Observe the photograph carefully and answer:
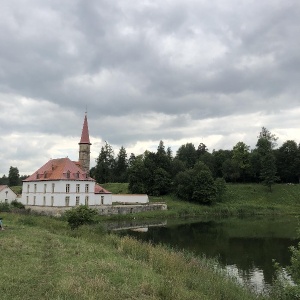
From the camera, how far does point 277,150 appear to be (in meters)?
88.2

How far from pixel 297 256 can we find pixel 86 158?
51516 millimetres

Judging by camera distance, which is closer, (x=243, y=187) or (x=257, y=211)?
(x=257, y=211)

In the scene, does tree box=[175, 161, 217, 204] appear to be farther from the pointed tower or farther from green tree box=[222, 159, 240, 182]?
the pointed tower

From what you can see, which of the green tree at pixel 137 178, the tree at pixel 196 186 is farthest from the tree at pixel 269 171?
the green tree at pixel 137 178

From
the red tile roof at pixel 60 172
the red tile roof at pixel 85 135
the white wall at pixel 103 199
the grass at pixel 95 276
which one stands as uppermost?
the red tile roof at pixel 85 135

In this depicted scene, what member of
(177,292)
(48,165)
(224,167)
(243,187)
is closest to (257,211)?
(243,187)

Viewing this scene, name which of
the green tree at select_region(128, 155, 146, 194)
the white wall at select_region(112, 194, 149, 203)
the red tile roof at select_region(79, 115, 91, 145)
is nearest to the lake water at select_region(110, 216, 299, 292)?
the white wall at select_region(112, 194, 149, 203)

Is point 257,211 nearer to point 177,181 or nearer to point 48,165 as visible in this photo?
point 177,181

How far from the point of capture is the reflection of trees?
71.3 feet

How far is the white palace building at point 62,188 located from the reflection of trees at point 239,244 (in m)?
18.4

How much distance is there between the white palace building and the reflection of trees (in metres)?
18.4

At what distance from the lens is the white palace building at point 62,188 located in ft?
168

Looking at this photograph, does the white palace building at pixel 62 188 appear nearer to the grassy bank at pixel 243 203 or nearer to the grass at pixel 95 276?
the grassy bank at pixel 243 203

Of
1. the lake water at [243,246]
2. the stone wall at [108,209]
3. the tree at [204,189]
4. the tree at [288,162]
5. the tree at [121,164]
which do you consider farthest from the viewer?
the tree at [121,164]
